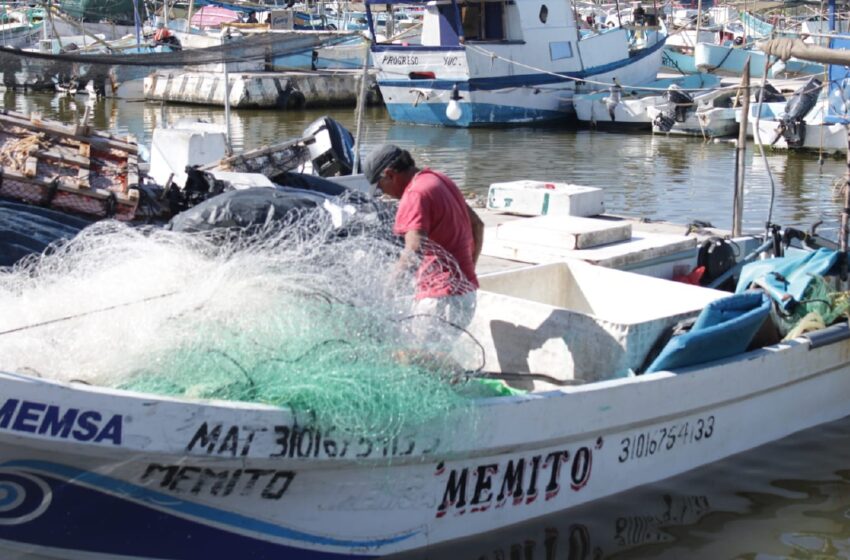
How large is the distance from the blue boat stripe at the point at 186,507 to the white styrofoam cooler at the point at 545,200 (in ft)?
17.2

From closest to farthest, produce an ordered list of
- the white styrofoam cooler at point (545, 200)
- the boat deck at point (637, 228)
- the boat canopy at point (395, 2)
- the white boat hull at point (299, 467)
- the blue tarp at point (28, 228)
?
1. the white boat hull at point (299, 467)
2. the blue tarp at point (28, 228)
3. the boat deck at point (637, 228)
4. the white styrofoam cooler at point (545, 200)
5. the boat canopy at point (395, 2)

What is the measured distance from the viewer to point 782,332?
23.1 ft

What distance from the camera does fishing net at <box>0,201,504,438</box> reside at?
4793mm

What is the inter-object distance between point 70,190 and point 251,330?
4.01 metres

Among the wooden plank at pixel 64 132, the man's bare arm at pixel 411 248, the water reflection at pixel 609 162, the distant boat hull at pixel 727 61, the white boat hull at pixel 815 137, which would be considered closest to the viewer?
the man's bare arm at pixel 411 248

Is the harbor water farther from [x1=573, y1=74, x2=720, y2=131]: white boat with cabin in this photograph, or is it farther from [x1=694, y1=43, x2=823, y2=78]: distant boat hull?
[x1=694, y1=43, x2=823, y2=78]: distant boat hull

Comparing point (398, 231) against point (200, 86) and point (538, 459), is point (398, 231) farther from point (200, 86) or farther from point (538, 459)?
point (200, 86)

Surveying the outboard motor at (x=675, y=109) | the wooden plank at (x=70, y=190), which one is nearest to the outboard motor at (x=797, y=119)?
the outboard motor at (x=675, y=109)

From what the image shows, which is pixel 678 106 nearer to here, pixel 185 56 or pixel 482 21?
pixel 482 21

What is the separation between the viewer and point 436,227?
554 cm

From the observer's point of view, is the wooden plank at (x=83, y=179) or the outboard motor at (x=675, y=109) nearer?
the wooden plank at (x=83, y=179)

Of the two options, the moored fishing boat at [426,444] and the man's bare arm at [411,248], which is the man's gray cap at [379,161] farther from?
the moored fishing boat at [426,444]

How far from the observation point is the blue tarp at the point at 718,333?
600cm

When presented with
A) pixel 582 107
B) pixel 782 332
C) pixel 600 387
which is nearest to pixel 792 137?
pixel 582 107
